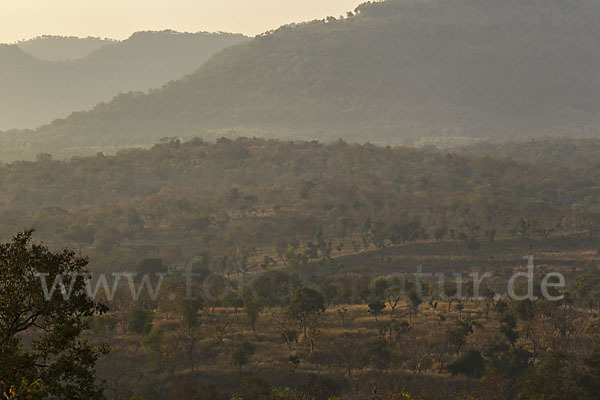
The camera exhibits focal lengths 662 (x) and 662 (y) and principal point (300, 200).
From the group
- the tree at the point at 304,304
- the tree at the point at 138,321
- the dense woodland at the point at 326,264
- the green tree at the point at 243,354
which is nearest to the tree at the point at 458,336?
the dense woodland at the point at 326,264

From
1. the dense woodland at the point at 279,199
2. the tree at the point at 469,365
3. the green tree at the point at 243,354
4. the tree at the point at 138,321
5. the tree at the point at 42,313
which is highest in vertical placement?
the dense woodland at the point at 279,199

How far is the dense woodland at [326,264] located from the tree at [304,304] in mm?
155

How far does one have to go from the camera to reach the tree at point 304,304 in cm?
6081

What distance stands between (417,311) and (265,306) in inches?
664

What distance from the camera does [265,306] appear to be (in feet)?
241

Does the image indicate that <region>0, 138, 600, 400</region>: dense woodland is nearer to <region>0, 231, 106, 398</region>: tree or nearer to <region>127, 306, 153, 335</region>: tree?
<region>127, 306, 153, 335</region>: tree

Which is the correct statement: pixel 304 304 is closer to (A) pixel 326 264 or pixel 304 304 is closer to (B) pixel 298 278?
(B) pixel 298 278

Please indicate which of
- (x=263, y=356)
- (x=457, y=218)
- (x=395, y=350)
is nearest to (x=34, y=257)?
(x=263, y=356)

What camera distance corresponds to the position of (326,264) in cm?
9662

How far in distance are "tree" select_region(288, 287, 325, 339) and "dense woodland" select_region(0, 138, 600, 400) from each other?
16 centimetres

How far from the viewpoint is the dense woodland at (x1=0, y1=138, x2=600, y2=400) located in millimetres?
52000

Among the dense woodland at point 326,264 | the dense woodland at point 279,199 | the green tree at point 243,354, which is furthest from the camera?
the dense woodland at point 279,199

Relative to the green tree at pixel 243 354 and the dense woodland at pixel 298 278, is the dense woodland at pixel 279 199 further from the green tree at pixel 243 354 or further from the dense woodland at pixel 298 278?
the green tree at pixel 243 354

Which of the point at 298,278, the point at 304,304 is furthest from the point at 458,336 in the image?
the point at 298,278
